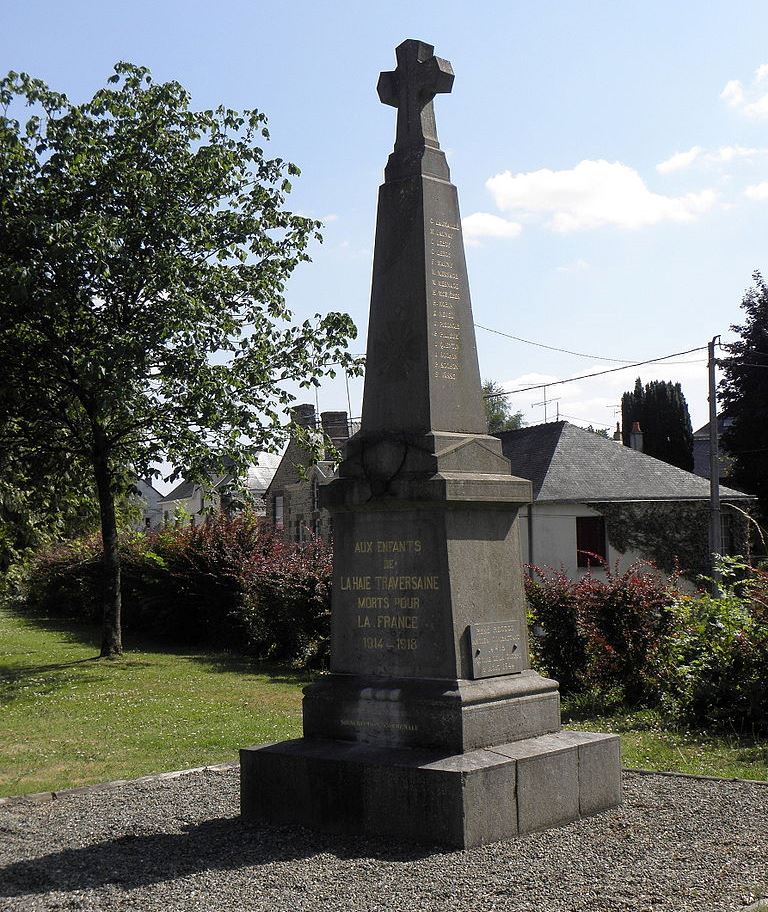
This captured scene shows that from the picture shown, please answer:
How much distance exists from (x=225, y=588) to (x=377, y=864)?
16.6 meters

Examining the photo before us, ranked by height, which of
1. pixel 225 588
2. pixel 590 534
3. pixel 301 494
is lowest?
pixel 225 588

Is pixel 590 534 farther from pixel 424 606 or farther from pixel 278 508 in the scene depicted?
pixel 424 606

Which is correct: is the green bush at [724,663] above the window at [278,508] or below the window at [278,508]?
below

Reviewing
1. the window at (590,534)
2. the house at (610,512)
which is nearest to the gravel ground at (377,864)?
the house at (610,512)

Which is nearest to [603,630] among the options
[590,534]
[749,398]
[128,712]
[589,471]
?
[128,712]

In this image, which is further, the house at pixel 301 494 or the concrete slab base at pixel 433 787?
the house at pixel 301 494

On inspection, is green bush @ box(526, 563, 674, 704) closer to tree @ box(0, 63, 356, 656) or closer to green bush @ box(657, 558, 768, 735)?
green bush @ box(657, 558, 768, 735)

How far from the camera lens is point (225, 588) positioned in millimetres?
22422

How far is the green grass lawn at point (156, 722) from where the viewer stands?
10109 mm

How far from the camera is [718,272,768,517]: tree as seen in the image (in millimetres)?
42844

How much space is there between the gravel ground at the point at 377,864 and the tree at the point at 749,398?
36979 mm

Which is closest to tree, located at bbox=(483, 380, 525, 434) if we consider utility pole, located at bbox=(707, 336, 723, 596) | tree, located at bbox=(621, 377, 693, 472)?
tree, located at bbox=(621, 377, 693, 472)

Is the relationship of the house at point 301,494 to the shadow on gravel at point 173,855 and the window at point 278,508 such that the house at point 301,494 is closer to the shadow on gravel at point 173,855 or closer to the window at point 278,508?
the window at point 278,508

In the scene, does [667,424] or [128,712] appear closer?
[128,712]
